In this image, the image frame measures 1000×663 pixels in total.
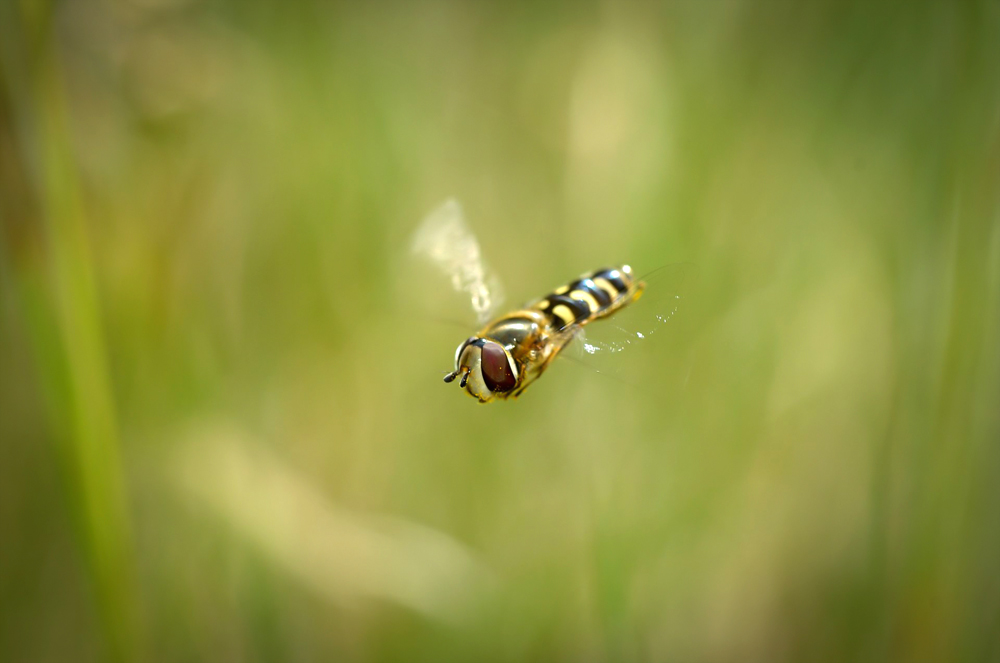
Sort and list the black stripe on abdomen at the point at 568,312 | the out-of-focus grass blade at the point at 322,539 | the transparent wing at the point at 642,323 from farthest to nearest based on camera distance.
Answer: the out-of-focus grass blade at the point at 322,539 < the black stripe on abdomen at the point at 568,312 < the transparent wing at the point at 642,323

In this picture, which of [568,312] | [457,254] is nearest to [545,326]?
[568,312]

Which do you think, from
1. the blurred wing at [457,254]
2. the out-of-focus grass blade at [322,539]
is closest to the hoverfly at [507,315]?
the blurred wing at [457,254]

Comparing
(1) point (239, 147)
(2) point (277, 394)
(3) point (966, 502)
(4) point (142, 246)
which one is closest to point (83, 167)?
(4) point (142, 246)

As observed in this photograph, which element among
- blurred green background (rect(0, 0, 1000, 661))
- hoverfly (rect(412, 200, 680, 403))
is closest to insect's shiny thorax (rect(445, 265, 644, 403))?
hoverfly (rect(412, 200, 680, 403))

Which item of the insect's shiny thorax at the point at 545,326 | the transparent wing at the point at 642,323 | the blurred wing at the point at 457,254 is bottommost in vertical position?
the transparent wing at the point at 642,323

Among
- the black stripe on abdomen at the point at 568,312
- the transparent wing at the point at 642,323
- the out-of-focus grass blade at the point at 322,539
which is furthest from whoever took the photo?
the out-of-focus grass blade at the point at 322,539

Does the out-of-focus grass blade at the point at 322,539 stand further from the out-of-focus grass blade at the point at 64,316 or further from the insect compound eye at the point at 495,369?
the insect compound eye at the point at 495,369
